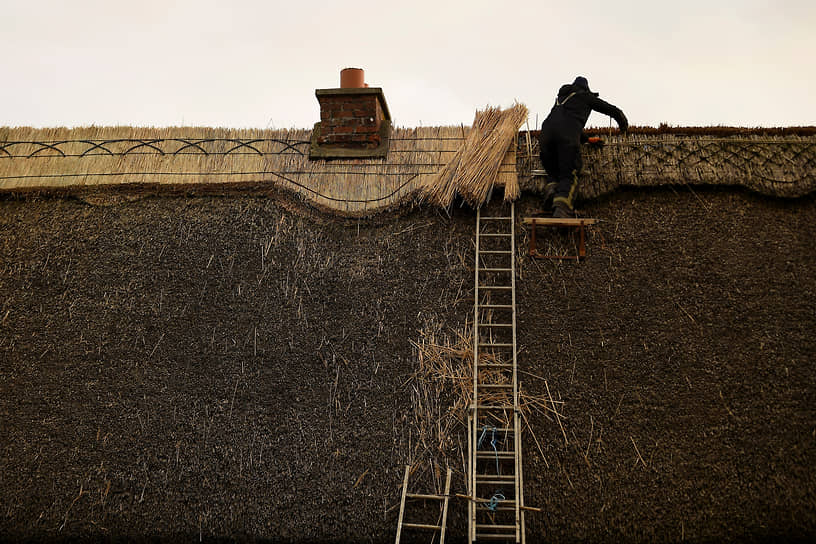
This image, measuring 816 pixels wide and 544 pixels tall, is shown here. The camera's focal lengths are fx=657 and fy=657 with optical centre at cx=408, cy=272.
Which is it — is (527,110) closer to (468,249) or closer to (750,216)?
(468,249)

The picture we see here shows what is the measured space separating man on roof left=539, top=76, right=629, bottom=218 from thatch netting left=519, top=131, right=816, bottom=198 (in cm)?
15

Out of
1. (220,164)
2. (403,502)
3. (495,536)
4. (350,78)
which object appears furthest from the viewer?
(350,78)

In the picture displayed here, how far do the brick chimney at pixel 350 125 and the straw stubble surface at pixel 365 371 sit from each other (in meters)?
0.66

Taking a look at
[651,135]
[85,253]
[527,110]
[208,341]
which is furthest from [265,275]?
[651,135]

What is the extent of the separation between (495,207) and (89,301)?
296cm

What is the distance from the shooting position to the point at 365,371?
168 inches

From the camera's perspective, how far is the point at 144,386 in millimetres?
4379

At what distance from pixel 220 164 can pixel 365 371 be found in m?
2.02

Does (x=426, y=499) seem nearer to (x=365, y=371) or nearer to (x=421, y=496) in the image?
(x=421, y=496)

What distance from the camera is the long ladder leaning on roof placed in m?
3.88

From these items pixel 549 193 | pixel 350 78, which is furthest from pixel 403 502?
pixel 350 78

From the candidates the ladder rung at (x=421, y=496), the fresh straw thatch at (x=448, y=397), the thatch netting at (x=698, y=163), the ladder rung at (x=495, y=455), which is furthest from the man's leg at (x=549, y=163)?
the ladder rung at (x=421, y=496)

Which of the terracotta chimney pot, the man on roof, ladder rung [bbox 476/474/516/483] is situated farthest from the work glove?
ladder rung [bbox 476/474/516/483]

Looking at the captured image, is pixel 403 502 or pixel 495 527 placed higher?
pixel 403 502
